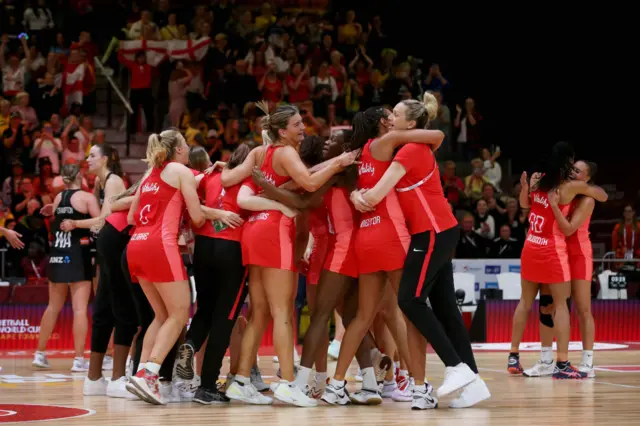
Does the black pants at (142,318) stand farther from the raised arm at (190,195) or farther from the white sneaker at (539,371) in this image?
the white sneaker at (539,371)

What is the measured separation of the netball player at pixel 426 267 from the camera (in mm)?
6605

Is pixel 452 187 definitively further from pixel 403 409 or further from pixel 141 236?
pixel 141 236

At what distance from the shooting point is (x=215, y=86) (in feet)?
55.9

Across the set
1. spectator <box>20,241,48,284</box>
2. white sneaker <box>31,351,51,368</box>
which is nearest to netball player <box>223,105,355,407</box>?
white sneaker <box>31,351,51,368</box>

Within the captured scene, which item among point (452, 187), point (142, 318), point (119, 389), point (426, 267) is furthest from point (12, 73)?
point (426, 267)

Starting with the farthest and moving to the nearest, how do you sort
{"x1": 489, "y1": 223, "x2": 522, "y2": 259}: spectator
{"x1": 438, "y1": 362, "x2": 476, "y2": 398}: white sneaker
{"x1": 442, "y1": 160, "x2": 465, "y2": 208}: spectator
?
1. {"x1": 442, "y1": 160, "x2": 465, "y2": 208}: spectator
2. {"x1": 489, "y1": 223, "x2": 522, "y2": 259}: spectator
3. {"x1": 438, "y1": 362, "x2": 476, "y2": 398}: white sneaker

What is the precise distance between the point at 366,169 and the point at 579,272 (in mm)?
2926

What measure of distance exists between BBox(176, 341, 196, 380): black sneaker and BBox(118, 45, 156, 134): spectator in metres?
10.2

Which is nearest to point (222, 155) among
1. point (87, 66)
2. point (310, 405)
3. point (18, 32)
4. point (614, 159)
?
point (87, 66)

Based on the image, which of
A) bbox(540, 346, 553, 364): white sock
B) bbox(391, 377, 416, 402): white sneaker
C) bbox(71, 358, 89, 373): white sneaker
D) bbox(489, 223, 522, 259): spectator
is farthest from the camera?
bbox(489, 223, 522, 259): spectator

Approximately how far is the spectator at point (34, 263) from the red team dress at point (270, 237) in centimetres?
655

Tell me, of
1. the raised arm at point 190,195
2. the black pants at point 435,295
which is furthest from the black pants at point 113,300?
the black pants at point 435,295

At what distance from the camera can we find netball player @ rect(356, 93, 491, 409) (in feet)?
21.7

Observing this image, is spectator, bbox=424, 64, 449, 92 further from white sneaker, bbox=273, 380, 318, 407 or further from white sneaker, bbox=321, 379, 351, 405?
white sneaker, bbox=273, 380, 318, 407
